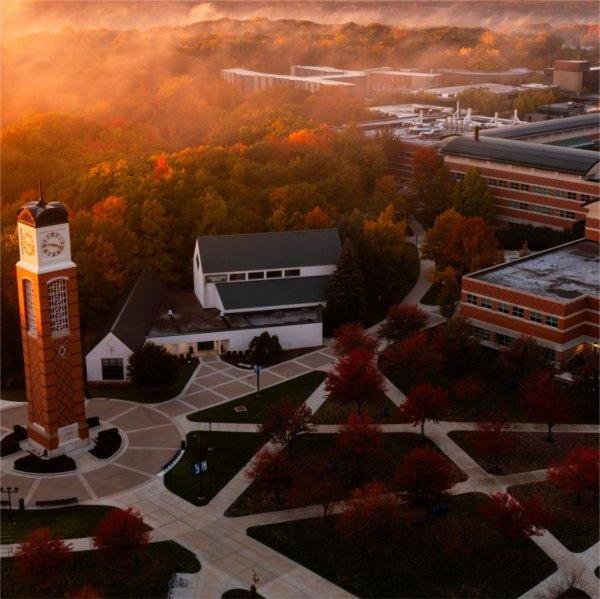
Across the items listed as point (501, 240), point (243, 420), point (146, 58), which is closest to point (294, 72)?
point (146, 58)

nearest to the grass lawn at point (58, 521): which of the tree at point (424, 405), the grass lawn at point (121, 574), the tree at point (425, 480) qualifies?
the grass lawn at point (121, 574)

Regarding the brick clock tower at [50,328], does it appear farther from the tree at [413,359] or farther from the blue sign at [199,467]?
the tree at [413,359]

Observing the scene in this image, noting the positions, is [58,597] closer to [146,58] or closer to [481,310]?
[481,310]

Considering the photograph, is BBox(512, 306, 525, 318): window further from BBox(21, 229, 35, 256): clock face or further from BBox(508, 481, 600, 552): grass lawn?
BBox(21, 229, 35, 256): clock face

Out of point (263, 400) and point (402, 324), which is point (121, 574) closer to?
point (263, 400)

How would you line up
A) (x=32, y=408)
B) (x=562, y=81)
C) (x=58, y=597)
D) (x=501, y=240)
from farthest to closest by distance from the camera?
(x=562, y=81) → (x=501, y=240) → (x=32, y=408) → (x=58, y=597)

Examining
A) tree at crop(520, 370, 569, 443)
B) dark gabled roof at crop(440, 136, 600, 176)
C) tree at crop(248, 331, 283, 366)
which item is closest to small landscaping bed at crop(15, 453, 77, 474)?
tree at crop(248, 331, 283, 366)
